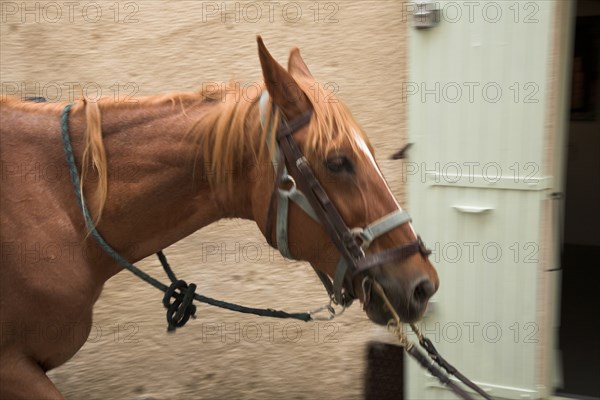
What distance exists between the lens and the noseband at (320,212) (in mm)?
2100

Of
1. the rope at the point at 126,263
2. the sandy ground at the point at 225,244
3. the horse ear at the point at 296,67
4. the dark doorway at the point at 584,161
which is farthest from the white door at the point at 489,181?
the dark doorway at the point at 584,161

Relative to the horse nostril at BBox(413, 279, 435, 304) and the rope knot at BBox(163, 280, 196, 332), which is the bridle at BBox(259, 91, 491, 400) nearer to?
the horse nostril at BBox(413, 279, 435, 304)

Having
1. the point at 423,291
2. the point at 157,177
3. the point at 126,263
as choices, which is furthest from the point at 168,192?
the point at 423,291

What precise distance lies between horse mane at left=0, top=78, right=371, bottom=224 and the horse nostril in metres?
0.47

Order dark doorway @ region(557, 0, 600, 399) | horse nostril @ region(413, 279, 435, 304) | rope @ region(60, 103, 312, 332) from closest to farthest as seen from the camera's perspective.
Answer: horse nostril @ region(413, 279, 435, 304) < rope @ region(60, 103, 312, 332) < dark doorway @ region(557, 0, 600, 399)

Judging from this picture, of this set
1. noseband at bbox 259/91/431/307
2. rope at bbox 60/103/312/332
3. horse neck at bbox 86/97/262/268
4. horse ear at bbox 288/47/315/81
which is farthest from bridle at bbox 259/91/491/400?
rope at bbox 60/103/312/332

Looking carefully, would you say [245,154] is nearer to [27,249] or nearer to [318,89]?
[318,89]

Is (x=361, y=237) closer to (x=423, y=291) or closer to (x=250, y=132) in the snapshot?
(x=423, y=291)

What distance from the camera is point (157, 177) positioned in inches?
89.2

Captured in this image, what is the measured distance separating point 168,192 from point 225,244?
1.66 metres

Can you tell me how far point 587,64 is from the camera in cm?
631

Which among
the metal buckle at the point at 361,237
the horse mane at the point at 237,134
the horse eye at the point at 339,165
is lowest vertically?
the metal buckle at the point at 361,237

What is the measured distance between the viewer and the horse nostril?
2.09 m

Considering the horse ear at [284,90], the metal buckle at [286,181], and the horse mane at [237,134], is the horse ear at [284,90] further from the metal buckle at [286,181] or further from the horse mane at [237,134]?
the metal buckle at [286,181]
